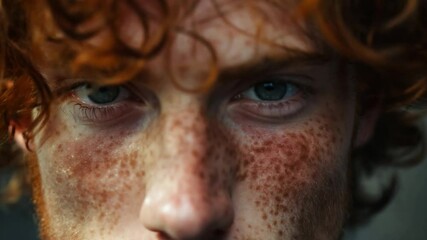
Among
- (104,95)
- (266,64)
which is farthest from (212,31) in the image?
(104,95)

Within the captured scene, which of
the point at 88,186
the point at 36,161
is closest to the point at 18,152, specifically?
the point at 36,161

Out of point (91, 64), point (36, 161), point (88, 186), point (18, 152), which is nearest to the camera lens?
point (91, 64)

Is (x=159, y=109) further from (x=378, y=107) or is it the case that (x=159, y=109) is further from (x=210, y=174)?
(x=378, y=107)

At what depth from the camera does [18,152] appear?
7.12 ft

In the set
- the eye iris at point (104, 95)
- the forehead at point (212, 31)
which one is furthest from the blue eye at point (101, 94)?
the forehead at point (212, 31)

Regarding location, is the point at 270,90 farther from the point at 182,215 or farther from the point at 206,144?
the point at 182,215

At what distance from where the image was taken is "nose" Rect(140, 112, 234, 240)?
4.14 feet

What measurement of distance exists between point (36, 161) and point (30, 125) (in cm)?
11

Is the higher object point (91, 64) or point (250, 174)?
point (91, 64)

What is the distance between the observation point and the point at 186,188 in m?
1.27

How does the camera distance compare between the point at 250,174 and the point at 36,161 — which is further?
the point at 36,161

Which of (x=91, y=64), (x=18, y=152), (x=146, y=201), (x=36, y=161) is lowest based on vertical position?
(x=18, y=152)

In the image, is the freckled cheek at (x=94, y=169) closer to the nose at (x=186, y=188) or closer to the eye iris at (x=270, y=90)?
the nose at (x=186, y=188)

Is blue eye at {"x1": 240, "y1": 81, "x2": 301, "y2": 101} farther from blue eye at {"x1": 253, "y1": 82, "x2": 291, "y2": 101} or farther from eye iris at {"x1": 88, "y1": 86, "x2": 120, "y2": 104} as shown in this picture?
eye iris at {"x1": 88, "y1": 86, "x2": 120, "y2": 104}
